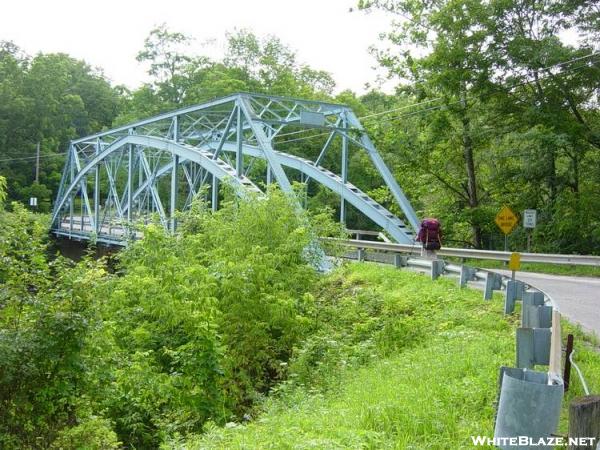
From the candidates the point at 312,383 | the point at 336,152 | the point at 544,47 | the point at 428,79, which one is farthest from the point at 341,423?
the point at 336,152

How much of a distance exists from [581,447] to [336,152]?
41.1 meters

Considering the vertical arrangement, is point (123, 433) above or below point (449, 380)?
below

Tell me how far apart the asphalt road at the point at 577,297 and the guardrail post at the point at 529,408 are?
5431 mm

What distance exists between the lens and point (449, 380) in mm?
6801

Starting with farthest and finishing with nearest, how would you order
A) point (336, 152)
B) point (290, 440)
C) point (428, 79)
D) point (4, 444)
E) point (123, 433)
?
point (336, 152) < point (428, 79) < point (123, 433) < point (4, 444) < point (290, 440)

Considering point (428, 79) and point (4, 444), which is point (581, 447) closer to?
point (4, 444)

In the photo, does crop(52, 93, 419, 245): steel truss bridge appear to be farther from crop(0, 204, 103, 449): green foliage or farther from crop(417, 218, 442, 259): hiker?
crop(0, 204, 103, 449): green foliage

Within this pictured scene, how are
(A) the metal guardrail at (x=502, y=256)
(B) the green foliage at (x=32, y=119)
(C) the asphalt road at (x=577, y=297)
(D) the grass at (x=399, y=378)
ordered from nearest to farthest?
(D) the grass at (x=399, y=378)
(C) the asphalt road at (x=577, y=297)
(A) the metal guardrail at (x=502, y=256)
(B) the green foliage at (x=32, y=119)

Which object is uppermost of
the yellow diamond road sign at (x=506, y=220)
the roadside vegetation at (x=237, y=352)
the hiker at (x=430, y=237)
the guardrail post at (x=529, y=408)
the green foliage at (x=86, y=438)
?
the yellow diamond road sign at (x=506, y=220)

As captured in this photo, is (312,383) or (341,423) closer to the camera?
(341,423)

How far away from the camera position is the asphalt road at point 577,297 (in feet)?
32.4

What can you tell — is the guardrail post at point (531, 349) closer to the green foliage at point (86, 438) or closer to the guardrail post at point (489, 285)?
the green foliage at point (86, 438)

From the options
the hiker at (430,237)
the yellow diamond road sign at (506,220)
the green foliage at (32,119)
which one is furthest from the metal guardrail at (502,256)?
the green foliage at (32,119)

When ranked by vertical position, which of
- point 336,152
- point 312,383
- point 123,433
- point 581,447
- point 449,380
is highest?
point 336,152
